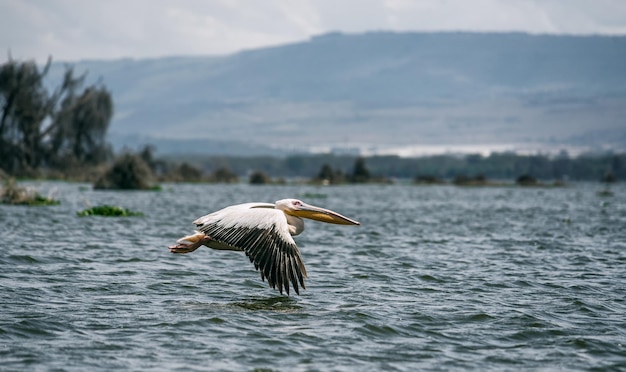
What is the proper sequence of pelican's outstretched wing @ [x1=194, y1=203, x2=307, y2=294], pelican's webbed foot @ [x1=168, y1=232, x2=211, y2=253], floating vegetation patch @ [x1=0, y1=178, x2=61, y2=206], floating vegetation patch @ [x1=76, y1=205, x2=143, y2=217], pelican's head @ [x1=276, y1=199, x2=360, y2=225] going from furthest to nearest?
floating vegetation patch @ [x1=0, y1=178, x2=61, y2=206] < floating vegetation patch @ [x1=76, y1=205, x2=143, y2=217] < pelican's head @ [x1=276, y1=199, x2=360, y2=225] < pelican's webbed foot @ [x1=168, y1=232, x2=211, y2=253] < pelican's outstretched wing @ [x1=194, y1=203, x2=307, y2=294]

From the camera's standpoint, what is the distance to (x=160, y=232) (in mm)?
20516

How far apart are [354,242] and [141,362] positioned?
37.3 feet

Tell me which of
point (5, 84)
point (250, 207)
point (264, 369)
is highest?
point (5, 84)

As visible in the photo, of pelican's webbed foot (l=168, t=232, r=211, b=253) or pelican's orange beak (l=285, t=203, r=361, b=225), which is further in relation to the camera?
pelican's orange beak (l=285, t=203, r=361, b=225)

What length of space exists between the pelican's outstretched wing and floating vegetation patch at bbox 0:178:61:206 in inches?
722

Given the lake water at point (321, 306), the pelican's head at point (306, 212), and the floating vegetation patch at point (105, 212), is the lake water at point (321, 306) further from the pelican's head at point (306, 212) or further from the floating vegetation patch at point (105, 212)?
the floating vegetation patch at point (105, 212)

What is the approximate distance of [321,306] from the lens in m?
10.8

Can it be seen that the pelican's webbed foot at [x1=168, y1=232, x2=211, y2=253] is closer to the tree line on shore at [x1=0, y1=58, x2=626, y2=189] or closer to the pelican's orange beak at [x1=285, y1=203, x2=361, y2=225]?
the pelican's orange beak at [x1=285, y1=203, x2=361, y2=225]

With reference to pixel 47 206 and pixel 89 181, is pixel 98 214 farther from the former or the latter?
pixel 89 181

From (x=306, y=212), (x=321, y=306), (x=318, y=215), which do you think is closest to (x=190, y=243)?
(x=306, y=212)

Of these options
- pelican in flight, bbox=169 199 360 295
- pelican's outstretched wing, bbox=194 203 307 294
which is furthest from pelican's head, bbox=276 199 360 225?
pelican's outstretched wing, bbox=194 203 307 294

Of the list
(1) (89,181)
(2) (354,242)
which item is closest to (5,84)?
(1) (89,181)

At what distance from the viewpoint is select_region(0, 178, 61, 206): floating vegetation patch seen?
2850 cm

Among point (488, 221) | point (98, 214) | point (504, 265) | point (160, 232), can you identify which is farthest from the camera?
point (488, 221)
